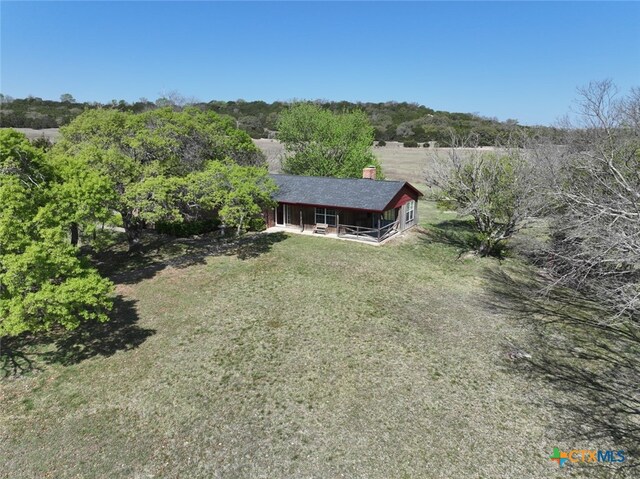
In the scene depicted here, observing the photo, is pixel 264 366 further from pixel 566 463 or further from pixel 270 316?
pixel 566 463

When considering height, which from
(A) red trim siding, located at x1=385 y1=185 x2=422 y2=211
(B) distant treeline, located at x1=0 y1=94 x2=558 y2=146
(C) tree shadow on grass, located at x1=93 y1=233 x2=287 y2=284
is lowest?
(C) tree shadow on grass, located at x1=93 y1=233 x2=287 y2=284

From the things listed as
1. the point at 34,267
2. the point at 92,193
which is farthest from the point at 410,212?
the point at 34,267

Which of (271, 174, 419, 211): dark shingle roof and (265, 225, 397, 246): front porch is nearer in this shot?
(271, 174, 419, 211): dark shingle roof

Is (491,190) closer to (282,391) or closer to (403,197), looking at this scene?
(403,197)

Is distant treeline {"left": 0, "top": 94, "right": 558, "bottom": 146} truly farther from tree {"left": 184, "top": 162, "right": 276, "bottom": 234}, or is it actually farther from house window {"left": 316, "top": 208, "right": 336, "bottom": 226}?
tree {"left": 184, "top": 162, "right": 276, "bottom": 234}

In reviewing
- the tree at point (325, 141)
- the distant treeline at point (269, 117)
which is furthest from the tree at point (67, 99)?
the tree at point (325, 141)

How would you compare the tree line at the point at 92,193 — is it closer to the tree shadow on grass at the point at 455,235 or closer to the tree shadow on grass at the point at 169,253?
the tree shadow on grass at the point at 169,253

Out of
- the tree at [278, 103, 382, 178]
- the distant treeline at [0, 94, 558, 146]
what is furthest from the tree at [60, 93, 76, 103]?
the tree at [278, 103, 382, 178]
